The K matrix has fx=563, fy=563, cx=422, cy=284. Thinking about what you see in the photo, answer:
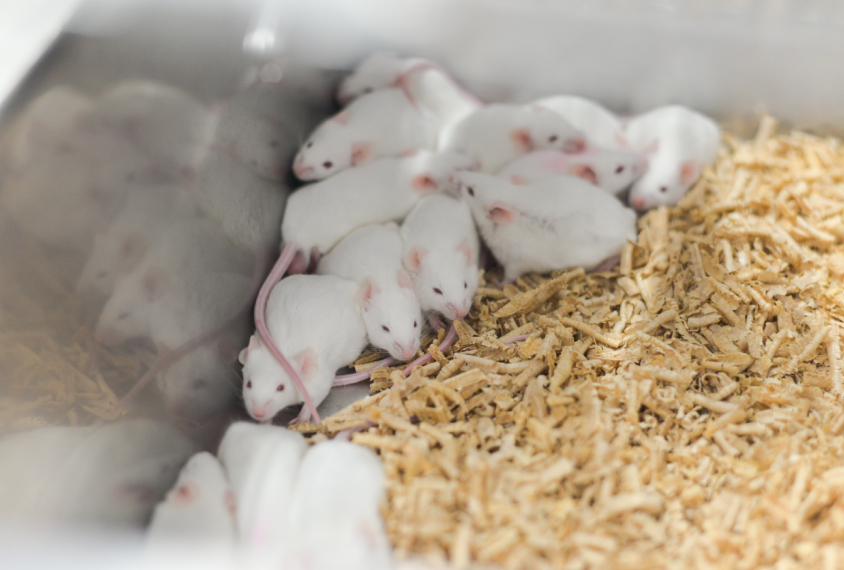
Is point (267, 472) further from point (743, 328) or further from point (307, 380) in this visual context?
point (743, 328)

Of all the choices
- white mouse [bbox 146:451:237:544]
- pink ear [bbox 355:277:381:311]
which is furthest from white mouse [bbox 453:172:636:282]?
white mouse [bbox 146:451:237:544]

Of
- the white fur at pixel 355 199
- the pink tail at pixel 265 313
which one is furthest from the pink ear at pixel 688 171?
the pink tail at pixel 265 313

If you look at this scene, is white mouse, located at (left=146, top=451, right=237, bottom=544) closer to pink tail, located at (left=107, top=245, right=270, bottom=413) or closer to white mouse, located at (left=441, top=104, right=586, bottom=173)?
pink tail, located at (left=107, top=245, right=270, bottom=413)

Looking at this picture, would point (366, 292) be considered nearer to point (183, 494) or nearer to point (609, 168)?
point (183, 494)

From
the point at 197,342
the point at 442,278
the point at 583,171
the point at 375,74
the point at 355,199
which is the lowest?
the point at 197,342

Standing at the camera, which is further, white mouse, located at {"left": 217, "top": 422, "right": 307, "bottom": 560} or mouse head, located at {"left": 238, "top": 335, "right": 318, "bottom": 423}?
mouse head, located at {"left": 238, "top": 335, "right": 318, "bottom": 423}

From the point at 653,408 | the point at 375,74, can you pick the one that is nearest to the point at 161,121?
the point at 375,74
